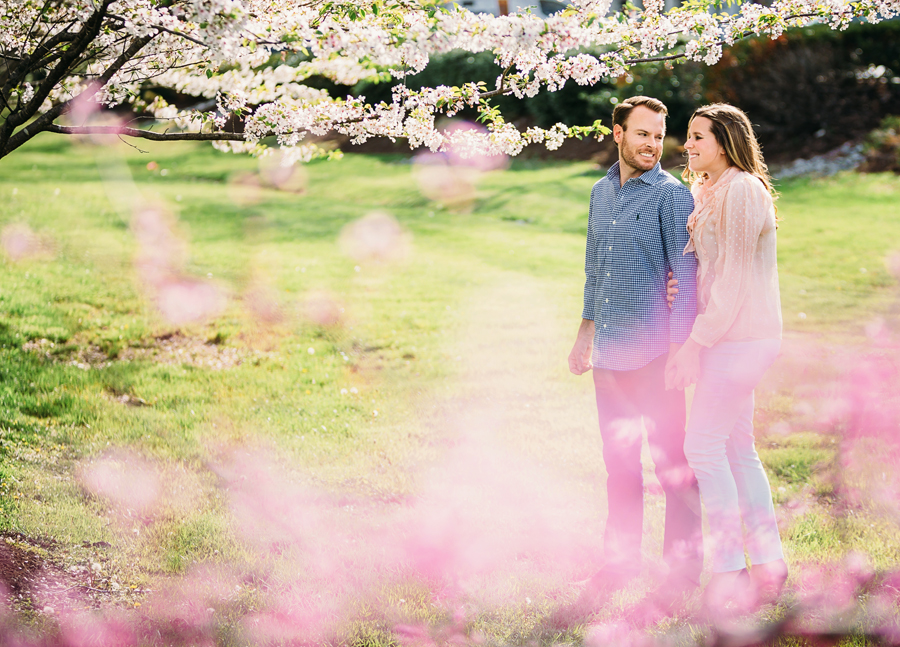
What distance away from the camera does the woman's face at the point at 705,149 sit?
300 centimetres

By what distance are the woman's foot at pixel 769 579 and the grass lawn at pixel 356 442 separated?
0.20 ft

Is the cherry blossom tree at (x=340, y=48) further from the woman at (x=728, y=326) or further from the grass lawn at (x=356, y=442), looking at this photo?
the grass lawn at (x=356, y=442)

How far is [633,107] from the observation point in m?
3.15

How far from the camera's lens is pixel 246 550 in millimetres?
3811

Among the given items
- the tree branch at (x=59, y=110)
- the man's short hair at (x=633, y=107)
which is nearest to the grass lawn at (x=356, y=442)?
the tree branch at (x=59, y=110)

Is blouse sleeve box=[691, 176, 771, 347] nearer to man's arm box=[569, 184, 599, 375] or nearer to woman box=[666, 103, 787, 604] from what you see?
woman box=[666, 103, 787, 604]

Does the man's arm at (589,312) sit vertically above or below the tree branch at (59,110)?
below

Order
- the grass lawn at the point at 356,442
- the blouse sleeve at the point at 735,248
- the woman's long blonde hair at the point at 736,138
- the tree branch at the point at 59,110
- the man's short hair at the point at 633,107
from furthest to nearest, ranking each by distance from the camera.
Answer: the tree branch at the point at 59,110
the grass lawn at the point at 356,442
the man's short hair at the point at 633,107
the woman's long blonde hair at the point at 736,138
the blouse sleeve at the point at 735,248

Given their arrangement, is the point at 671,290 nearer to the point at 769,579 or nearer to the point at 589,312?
the point at 589,312

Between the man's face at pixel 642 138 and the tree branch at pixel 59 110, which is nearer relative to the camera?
the man's face at pixel 642 138

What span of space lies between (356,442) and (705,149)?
3.28 meters

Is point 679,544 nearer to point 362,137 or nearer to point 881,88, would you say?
point 362,137

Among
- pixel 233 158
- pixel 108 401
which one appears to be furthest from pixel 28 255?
pixel 233 158

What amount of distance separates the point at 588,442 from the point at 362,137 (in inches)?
113
